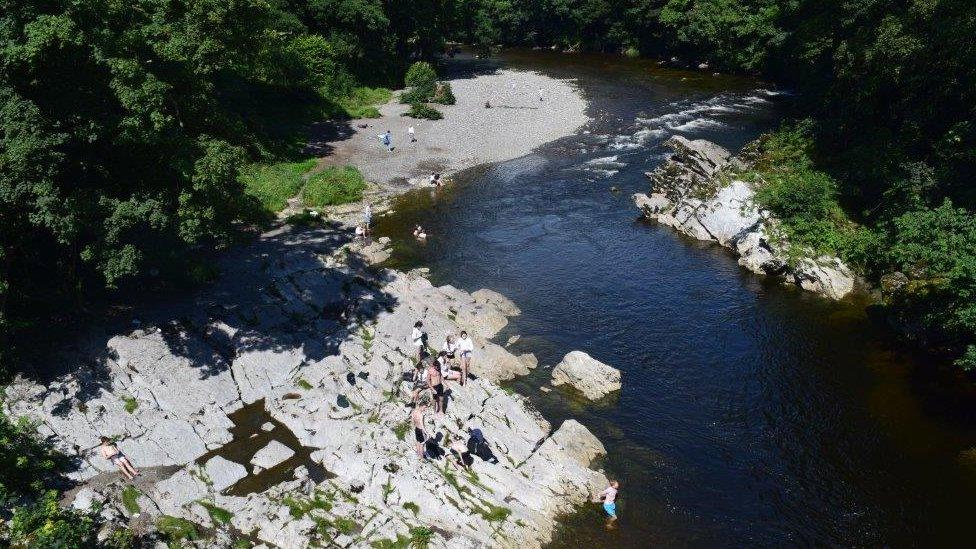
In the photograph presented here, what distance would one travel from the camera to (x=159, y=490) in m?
20.7

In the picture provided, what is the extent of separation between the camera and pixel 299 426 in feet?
79.5

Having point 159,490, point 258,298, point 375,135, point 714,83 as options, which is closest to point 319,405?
point 159,490

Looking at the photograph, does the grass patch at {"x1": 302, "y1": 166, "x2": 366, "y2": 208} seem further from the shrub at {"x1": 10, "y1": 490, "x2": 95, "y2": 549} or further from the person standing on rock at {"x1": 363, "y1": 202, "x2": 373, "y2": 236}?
the shrub at {"x1": 10, "y1": 490, "x2": 95, "y2": 549}

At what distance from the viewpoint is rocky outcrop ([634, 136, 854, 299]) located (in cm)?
3928

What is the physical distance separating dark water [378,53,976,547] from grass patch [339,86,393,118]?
2075cm

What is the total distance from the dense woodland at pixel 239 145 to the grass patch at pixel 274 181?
346 millimetres

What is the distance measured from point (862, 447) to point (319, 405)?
2360 centimetres

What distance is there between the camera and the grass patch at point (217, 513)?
1998 cm

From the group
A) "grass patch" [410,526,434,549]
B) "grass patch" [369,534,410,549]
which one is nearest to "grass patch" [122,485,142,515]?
"grass patch" [369,534,410,549]

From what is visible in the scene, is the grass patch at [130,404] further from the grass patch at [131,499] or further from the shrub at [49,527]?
the shrub at [49,527]

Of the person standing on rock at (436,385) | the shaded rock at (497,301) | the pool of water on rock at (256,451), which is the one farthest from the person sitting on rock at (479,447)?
the shaded rock at (497,301)

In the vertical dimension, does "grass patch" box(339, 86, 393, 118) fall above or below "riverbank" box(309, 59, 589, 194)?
above

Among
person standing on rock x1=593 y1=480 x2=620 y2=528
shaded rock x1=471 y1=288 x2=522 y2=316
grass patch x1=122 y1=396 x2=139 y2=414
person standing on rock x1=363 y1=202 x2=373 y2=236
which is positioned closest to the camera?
person standing on rock x1=593 y1=480 x2=620 y2=528

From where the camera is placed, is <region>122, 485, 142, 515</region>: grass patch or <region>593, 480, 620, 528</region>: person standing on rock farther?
<region>593, 480, 620, 528</region>: person standing on rock
